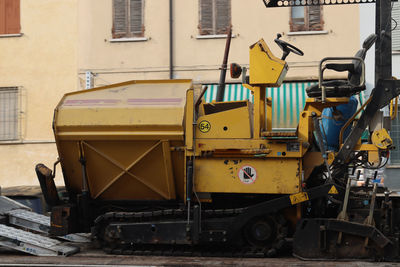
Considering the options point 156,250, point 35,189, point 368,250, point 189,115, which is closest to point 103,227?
point 156,250

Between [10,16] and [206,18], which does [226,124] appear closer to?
[206,18]

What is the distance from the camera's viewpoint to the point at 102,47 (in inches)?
628

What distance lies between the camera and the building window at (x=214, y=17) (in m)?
15.6

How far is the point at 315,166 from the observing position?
7.23 m

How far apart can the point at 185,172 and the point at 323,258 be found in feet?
6.70

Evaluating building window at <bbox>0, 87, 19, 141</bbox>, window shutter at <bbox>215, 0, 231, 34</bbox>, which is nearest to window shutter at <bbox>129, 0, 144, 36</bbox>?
window shutter at <bbox>215, 0, 231, 34</bbox>

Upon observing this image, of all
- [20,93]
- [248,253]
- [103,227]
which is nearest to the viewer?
[248,253]

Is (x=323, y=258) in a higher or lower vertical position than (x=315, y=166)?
lower

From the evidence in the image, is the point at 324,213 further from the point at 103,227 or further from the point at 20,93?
the point at 20,93

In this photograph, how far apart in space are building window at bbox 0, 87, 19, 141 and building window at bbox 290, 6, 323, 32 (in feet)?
27.2

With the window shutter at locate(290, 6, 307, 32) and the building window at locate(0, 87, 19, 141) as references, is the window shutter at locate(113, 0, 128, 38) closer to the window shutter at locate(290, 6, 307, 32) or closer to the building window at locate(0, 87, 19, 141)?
the building window at locate(0, 87, 19, 141)

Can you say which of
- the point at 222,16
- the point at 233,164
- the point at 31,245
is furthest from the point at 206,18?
the point at 31,245

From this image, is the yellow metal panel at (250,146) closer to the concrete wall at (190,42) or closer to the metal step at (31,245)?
the metal step at (31,245)

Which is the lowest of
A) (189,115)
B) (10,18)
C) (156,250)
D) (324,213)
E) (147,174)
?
(156,250)
